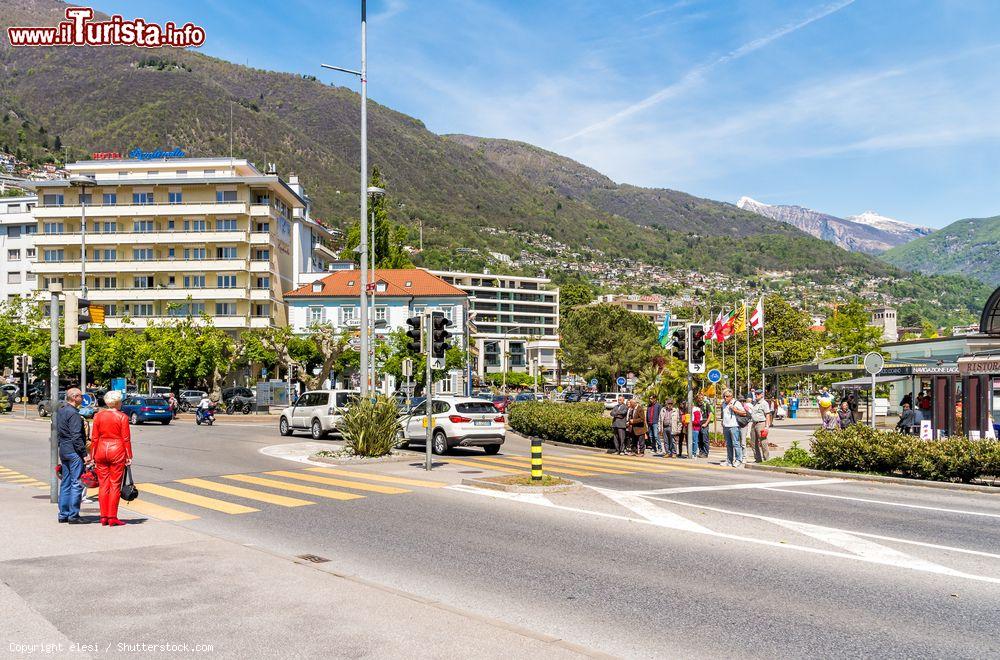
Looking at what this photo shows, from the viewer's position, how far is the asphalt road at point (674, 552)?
21.3 ft

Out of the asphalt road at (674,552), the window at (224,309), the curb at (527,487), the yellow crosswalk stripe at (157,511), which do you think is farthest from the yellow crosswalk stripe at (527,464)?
the window at (224,309)

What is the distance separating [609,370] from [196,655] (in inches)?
3889

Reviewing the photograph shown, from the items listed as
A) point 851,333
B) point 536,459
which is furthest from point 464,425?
point 851,333

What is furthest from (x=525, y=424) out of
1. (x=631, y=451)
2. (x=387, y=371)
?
(x=387, y=371)

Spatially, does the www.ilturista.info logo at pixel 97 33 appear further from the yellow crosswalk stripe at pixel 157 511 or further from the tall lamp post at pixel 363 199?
the yellow crosswalk stripe at pixel 157 511

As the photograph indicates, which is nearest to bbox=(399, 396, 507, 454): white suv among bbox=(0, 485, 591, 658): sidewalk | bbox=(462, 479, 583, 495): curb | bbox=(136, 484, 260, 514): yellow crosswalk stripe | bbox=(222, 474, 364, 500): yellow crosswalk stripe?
bbox=(222, 474, 364, 500): yellow crosswalk stripe

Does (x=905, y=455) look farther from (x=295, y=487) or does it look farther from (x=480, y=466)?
(x=295, y=487)

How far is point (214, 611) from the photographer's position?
6.70 meters

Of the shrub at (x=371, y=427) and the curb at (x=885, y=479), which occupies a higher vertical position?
the shrub at (x=371, y=427)

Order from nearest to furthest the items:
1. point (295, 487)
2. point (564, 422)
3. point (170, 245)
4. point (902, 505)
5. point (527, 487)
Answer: point (902, 505) → point (527, 487) → point (295, 487) → point (564, 422) → point (170, 245)

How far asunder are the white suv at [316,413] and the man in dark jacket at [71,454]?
16925mm

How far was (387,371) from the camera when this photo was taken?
64.6 m

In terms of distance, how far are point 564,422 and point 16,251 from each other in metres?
85.5

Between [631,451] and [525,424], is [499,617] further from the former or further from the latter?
[525,424]
